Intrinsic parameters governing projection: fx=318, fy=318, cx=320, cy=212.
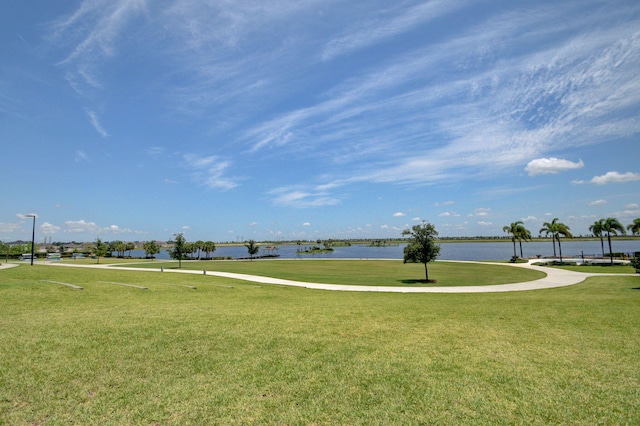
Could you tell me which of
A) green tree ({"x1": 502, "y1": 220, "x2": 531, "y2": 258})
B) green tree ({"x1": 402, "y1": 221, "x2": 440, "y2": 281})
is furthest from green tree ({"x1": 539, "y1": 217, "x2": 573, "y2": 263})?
green tree ({"x1": 402, "y1": 221, "x2": 440, "y2": 281})

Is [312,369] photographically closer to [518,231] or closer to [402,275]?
[402,275]

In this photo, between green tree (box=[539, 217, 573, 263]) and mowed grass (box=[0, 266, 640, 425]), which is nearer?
mowed grass (box=[0, 266, 640, 425])

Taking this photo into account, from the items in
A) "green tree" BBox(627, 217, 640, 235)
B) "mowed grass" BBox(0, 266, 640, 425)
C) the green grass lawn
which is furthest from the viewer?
"green tree" BBox(627, 217, 640, 235)

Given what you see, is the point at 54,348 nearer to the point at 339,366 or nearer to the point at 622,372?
the point at 339,366

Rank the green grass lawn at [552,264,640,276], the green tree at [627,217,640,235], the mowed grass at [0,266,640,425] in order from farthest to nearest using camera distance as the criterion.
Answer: the green tree at [627,217,640,235]
the green grass lawn at [552,264,640,276]
the mowed grass at [0,266,640,425]

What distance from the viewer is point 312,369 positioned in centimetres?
556

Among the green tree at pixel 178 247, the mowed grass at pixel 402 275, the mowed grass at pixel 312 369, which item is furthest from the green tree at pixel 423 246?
the green tree at pixel 178 247

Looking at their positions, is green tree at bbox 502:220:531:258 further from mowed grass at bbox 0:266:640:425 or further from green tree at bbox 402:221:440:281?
mowed grass at bbox 0:266:640:425

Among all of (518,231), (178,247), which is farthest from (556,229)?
(178,247)

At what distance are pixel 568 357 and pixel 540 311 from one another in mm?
5643

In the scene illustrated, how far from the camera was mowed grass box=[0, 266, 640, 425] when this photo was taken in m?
4.24

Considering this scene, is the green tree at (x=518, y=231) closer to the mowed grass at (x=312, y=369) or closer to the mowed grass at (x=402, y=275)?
the mowed grass at (x=402, y=275)

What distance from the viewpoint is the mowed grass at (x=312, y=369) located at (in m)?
4.24

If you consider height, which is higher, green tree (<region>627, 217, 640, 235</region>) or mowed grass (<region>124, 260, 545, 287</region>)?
green tree (<region>627, 217, 640, 235</region>)
